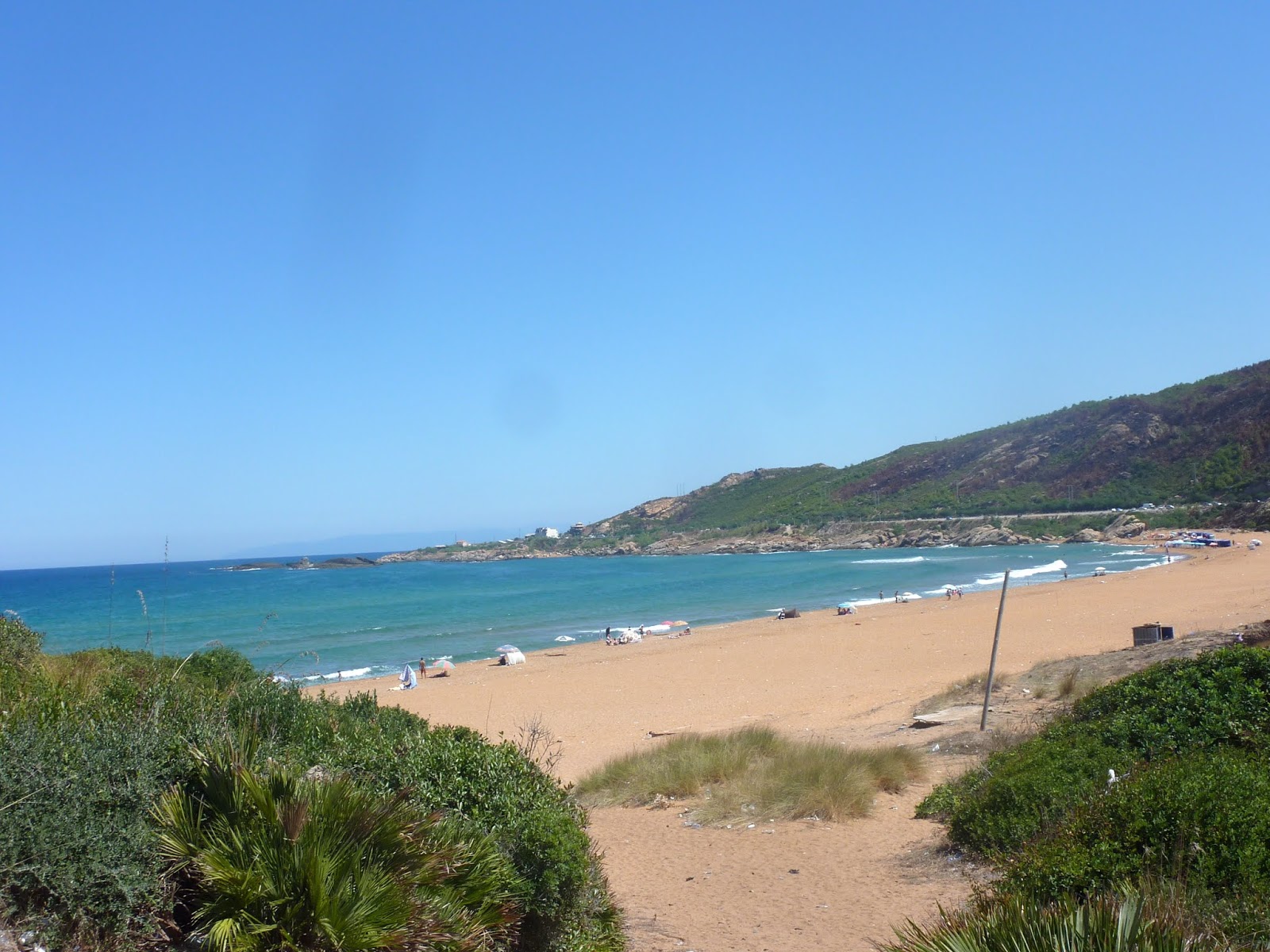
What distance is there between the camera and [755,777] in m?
9.66

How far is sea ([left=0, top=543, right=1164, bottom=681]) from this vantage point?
3394 cm

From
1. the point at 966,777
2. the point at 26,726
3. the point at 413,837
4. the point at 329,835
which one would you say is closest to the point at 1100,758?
the point at 966,777

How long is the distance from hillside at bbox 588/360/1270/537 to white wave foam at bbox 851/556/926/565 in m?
26.5

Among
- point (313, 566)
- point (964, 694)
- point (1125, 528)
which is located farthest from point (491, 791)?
point (313, 566)

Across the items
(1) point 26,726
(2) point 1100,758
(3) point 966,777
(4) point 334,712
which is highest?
(1) point 26,726

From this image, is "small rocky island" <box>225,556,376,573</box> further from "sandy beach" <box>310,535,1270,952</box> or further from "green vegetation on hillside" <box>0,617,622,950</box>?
"green vegetation on hillside" <box>0,617,622,950</box>

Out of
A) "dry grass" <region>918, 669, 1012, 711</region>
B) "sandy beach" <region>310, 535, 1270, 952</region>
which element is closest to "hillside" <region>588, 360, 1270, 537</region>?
"sandy beach" <region>310, 535, 1270, 952</region>

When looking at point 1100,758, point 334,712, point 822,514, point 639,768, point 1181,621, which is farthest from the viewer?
point 822,514

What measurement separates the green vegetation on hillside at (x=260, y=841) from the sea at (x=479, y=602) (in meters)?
3.23

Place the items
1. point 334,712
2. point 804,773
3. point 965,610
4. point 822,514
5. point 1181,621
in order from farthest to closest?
1. point 822,514
2. point 965,610
3. point 1181,621
4. point 804,773
5. point 334,712

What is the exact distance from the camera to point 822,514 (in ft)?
417

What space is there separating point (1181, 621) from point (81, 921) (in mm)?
24642

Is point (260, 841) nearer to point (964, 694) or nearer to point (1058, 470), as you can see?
point (964, 694)

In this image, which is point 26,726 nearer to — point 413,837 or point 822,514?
point 413,837
